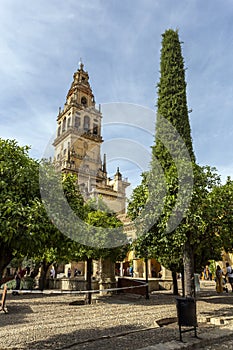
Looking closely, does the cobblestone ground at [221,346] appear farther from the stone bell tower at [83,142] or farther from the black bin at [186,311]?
the stone bell tower at [83,142]

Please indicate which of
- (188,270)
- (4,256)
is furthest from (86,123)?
(4,256)

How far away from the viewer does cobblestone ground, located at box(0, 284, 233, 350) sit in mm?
6766

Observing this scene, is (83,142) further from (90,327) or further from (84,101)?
(90,327)

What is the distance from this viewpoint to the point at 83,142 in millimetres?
52188

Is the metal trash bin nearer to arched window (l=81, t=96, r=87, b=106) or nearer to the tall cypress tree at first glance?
the tall cypress tree

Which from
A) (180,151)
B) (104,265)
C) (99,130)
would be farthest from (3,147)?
(99,130)

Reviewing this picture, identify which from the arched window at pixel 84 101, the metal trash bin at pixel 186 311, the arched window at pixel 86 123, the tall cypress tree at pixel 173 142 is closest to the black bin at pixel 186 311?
the metal trash bin at pixel 186 311

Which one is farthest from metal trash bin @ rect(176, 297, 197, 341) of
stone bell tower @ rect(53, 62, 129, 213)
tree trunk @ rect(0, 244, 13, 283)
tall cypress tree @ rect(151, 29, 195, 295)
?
stone bell tower @ rect(53, 62, 129, 213)

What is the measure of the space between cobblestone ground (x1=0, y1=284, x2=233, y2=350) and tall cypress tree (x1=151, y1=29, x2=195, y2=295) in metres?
2.21

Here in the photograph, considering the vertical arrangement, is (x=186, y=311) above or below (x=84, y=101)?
below

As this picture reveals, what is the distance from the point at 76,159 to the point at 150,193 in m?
40.4

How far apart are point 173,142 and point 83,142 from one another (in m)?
40.1

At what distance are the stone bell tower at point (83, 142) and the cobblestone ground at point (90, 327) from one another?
34.8 meters

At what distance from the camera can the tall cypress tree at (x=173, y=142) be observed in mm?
9281
